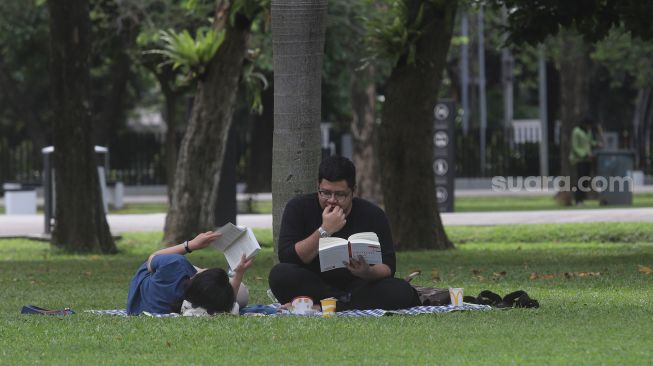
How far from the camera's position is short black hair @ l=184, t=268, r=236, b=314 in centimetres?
1011

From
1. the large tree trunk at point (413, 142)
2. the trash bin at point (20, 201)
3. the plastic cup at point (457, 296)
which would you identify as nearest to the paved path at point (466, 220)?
the trash bin at point (20, 201)

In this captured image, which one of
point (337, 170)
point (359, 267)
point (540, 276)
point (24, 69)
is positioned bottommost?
point (540, 276)

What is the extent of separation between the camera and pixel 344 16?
31297mm

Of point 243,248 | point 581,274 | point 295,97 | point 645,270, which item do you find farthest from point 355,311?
point 645,270

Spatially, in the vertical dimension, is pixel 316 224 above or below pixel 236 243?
above

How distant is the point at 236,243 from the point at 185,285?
43cm

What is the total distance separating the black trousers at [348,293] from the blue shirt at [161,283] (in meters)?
0.64

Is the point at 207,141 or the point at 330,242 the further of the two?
the point at 207,141

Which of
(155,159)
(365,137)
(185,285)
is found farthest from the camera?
(155,159)

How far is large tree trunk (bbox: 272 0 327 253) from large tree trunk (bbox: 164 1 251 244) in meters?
7.50

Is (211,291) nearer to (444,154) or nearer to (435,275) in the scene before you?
(435,275)

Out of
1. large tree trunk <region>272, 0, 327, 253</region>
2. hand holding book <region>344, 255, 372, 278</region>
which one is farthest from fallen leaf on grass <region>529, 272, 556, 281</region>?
hand holding book <region>344, 255, 372, 278</region>

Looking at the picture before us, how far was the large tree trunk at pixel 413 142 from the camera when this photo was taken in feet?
62.0

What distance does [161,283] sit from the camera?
10.4m
